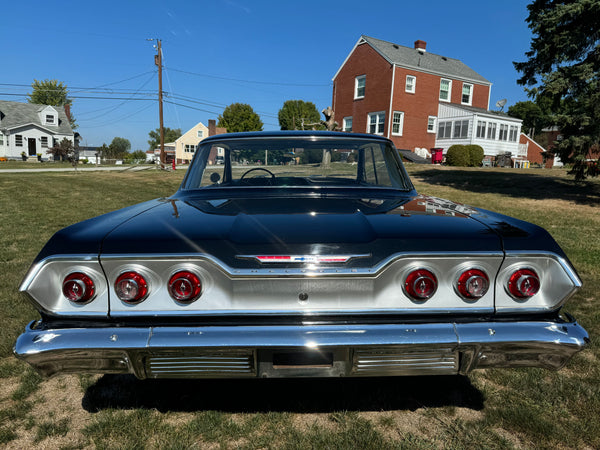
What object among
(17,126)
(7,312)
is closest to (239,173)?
(7,312)

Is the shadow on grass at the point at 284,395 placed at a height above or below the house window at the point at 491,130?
below

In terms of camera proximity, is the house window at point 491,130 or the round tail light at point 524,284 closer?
the round tail light at point 524,284

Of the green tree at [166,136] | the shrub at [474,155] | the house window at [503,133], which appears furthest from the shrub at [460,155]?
the green tree at [166,136]

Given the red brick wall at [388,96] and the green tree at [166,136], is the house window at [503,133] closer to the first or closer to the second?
the red brick wall at [388,96]

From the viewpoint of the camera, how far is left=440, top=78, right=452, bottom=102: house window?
2992cm

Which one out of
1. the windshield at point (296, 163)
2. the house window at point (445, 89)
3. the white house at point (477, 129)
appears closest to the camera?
the windshield at point (296, 163)

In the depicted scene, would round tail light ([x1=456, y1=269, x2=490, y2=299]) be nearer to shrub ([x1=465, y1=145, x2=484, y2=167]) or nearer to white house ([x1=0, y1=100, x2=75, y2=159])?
shrub ([x1=465, y1=145, x2=484, y2=167])

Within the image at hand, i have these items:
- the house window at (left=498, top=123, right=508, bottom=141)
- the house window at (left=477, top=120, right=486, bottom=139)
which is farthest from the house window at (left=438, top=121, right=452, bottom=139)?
the house window at (left=498, top=123, right=508, bottom=141)

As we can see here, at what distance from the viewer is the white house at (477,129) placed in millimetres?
27266

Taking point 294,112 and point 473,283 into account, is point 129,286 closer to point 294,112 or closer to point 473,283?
point 473,283

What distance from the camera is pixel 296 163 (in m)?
3.29

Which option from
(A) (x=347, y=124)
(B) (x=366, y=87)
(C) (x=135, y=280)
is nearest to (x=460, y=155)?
(B) (x=366, y=87)

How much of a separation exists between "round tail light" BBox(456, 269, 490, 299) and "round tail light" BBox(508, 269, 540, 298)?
4.3 inches

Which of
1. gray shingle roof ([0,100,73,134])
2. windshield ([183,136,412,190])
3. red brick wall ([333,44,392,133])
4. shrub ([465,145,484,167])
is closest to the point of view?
windshield ([183,136,412,190])
